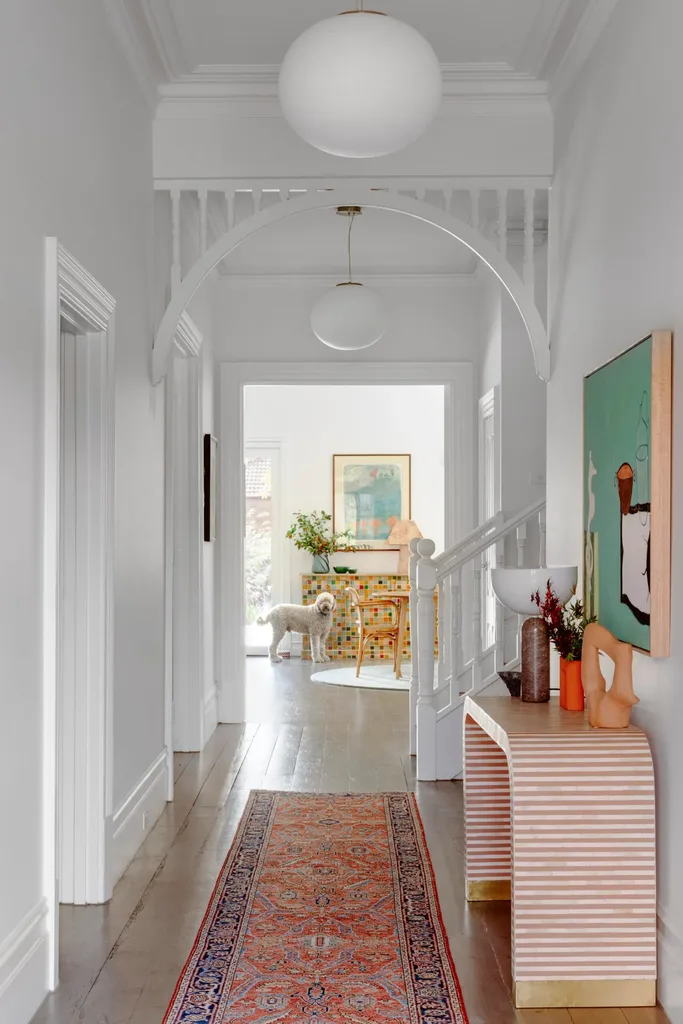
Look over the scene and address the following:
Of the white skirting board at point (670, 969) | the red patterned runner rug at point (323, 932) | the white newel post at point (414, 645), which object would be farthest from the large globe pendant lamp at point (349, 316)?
the white skirting board at point (670, 969)

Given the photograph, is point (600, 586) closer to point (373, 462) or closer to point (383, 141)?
A: point (383, 141)

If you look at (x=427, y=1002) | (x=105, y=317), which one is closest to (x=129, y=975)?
(x=427, y=1002)

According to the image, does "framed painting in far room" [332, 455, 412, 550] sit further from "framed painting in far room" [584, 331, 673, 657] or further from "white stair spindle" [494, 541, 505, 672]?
"framed painting in far room" [584, 331, 673, 657]

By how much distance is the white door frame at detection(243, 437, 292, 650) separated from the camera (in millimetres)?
10289

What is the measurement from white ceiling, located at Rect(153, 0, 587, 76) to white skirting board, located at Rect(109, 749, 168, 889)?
288 cm

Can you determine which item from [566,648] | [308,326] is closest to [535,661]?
[566,648]

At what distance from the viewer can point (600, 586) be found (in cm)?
325

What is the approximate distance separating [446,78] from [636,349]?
185 cm

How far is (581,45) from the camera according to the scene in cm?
363

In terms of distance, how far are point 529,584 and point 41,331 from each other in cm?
163

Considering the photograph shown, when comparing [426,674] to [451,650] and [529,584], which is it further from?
[529,584]

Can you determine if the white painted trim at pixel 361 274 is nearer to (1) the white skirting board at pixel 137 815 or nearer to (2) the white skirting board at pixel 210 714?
(2) the white skirting board at pixel 210 714

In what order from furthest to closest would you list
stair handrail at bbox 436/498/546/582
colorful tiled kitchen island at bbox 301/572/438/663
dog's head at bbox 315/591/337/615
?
colorful tiled kitchen island at bbox 301/572/438/663 < dog's head at bbox 315/591/337/615 < stair handrail at bbox 436/498/546/582

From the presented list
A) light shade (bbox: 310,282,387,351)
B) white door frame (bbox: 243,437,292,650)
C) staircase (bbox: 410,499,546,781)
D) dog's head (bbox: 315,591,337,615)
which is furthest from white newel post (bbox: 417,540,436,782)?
white door frame (bbox: 243,437,292,650)
